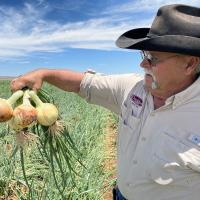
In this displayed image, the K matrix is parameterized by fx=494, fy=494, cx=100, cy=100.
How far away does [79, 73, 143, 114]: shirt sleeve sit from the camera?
8.48 feet

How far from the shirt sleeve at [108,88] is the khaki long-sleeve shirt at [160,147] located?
0.33 feet

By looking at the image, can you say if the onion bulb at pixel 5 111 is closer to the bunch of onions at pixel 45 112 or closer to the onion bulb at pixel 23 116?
the onion bulb at pixel 23 116

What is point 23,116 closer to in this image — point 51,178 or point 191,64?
point 191,64

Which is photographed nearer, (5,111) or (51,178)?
(5,111)

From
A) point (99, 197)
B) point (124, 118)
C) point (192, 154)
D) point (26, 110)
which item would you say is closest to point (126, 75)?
point (124, 118)

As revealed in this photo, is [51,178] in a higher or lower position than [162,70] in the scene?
lower

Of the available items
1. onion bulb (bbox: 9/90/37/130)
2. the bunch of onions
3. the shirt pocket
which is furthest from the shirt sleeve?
onion bulb (bbox: 9/90/37/130)

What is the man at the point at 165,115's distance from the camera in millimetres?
2162

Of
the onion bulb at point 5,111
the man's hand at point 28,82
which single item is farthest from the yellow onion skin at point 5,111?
the man's hand at point 28,82

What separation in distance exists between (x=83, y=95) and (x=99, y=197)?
989mm

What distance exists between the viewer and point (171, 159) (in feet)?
7.18

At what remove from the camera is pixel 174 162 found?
2.18 m

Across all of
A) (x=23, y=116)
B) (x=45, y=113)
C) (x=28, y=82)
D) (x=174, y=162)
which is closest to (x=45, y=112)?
(x=45, y=113)

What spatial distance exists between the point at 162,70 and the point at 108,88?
1.66 feet
